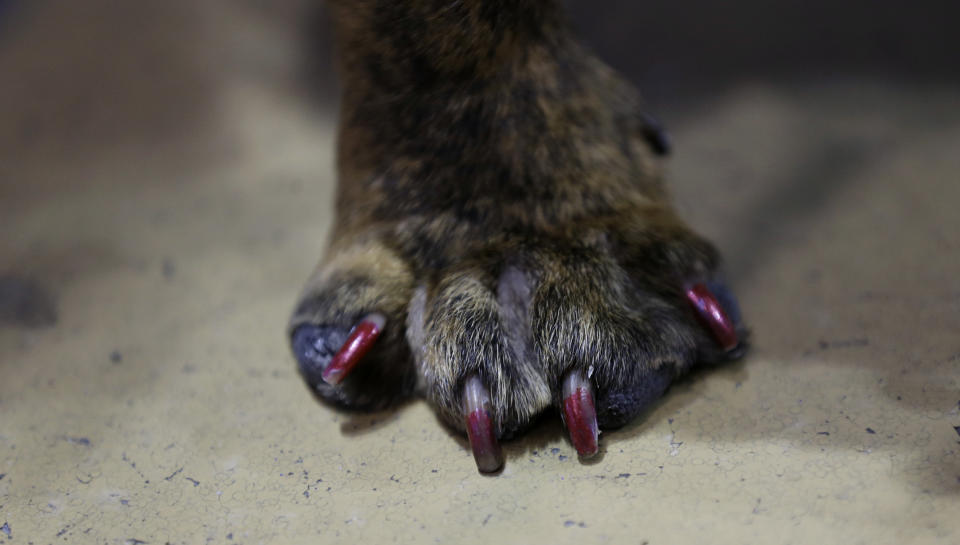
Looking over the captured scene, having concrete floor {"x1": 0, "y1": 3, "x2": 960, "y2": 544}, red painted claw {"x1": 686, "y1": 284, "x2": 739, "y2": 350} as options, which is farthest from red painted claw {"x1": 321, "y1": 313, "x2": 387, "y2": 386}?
red painted claw {"x1": 686, "y1": 284, "x2": 739, "y2": 350}

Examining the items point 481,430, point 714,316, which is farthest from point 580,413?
point 714,316

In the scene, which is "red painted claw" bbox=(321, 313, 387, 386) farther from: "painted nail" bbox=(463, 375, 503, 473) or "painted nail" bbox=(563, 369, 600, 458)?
"painted nail" bbox=(563, 369, 600, 458)

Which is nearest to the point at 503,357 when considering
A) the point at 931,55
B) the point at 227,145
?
the point at 227,145

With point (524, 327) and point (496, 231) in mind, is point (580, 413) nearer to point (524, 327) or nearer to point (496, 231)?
point (524, 327)

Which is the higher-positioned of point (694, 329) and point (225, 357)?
point (694, 329)

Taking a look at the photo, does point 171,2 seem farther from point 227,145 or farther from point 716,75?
point 716,75

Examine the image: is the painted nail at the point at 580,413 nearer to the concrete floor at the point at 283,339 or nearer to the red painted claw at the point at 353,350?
the concrete floor at the point at 283,339
